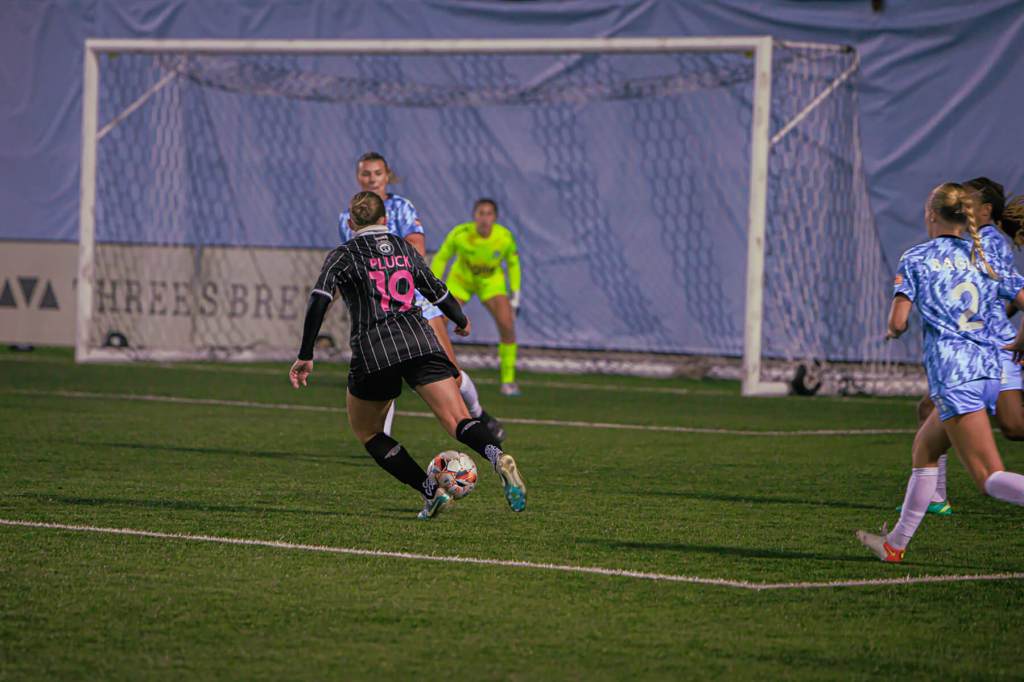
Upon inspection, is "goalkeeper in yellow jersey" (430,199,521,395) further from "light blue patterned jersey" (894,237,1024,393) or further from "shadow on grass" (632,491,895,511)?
"light blue patterned jersey" (894,237,1024,393)

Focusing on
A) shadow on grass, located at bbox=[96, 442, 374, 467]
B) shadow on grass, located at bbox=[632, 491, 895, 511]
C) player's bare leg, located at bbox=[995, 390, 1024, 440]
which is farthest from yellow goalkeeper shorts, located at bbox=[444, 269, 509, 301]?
player's bare leg, located at bbox=[995, 390, 1024, 440]

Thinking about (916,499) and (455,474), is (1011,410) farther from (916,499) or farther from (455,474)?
(455,474)

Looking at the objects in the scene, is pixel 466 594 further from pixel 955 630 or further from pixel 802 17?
pixel 802 17

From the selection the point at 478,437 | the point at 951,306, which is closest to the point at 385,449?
the point at 478,437

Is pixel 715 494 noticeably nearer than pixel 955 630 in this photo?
No

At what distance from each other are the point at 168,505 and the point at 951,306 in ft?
13.3

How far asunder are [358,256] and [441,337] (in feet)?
8.70

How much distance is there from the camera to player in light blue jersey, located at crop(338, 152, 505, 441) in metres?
9.37

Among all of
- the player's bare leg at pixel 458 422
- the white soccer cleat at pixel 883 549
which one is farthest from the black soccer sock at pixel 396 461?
the white soccer cleat at pixel 883 549

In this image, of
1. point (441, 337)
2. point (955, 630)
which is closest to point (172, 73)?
point (441, 337)

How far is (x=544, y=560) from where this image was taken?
21.5ft

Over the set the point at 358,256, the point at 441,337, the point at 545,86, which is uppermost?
the point at 545,86

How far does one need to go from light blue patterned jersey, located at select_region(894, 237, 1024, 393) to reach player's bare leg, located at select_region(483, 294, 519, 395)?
9648 millimetres

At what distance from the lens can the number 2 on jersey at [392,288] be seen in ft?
24.5
